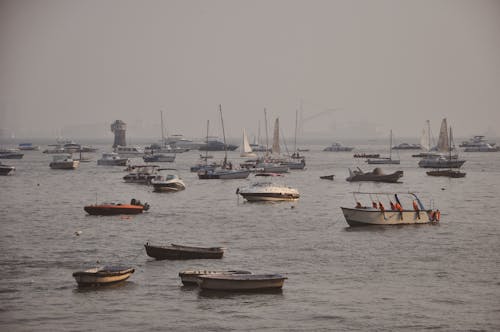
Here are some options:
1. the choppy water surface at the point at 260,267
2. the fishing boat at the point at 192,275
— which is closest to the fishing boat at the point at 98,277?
the choppy water surface at the point at 260,267

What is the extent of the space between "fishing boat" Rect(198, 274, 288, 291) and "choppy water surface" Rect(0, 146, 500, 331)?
60 cm

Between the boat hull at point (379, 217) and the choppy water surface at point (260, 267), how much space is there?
0.75 metres

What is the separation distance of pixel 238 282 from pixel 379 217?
29905 millimetres

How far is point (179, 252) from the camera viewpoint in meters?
61.1

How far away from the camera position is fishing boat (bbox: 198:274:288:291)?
5056 cm

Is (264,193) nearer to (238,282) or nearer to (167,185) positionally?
(167,185)

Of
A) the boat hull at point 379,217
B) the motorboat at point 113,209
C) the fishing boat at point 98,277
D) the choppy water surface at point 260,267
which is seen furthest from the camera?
the motorboat at point 113,209

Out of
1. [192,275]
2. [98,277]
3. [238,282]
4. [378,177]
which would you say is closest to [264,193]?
[378,177]

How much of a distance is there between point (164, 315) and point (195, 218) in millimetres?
43619

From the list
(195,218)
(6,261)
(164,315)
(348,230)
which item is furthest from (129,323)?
(195,218)

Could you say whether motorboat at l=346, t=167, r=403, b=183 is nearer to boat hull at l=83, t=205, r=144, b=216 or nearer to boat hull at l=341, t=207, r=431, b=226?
boat hull at l=83, t=205, r=144, b=216

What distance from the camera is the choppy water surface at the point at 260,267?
4656 centimetres

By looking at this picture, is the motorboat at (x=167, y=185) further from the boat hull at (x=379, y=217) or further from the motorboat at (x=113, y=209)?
the boat hull at (x=379, y=217)

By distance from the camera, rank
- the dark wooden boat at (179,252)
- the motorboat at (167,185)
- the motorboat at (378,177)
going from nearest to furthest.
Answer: the dark wooden boat at (179,252), the motorboat at (167,185), the motorboat at (378,177)
